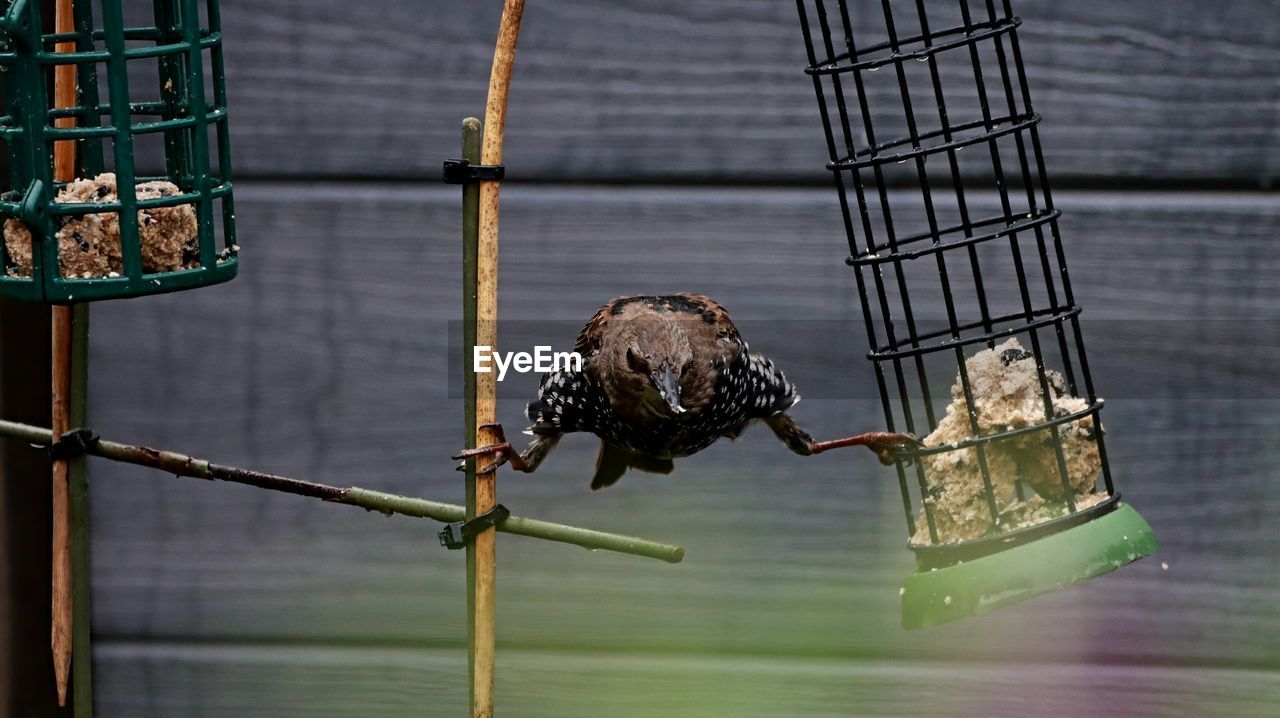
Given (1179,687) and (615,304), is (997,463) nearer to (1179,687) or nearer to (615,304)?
(615,304)

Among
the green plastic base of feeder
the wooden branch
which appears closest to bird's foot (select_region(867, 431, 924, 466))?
the green plastic base of feeder

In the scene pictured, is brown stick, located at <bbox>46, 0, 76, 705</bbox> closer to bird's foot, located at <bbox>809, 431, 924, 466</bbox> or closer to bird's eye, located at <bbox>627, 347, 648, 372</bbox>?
bird's eye, located at <bbox>627, 347, 648, 372</bbox>

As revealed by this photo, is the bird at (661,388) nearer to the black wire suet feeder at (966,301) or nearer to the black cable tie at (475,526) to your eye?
the black wire suet feeder at (966,301)

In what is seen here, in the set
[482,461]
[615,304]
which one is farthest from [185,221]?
[615,304]

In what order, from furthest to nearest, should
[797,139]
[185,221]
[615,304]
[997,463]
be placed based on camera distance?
[797,139], [615,304], [997,463], [185,221]

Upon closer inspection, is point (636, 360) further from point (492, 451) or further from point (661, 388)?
point (492, 451)

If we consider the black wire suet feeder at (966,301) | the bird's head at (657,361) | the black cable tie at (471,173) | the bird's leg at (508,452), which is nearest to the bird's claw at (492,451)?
the bird's leg at (508,452)
